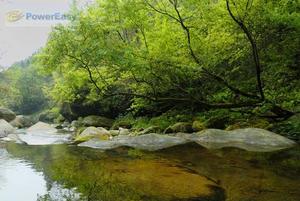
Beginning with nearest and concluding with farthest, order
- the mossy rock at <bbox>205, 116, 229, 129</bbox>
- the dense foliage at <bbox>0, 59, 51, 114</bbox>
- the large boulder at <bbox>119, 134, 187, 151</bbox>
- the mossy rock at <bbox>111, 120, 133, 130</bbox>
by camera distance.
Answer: the large boulder at <bbox>119, 134, 187, 151</bbox> < the mossy rock at <bbox>205, 116, 229, 129</bbox> < the mossy rock at <bbox>111, 120, 133, 130</bbox> < the dense foliage at <bbox>0, 59, 51, 114</bbox>

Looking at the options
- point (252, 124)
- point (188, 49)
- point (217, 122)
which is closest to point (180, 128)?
point (217, 122)

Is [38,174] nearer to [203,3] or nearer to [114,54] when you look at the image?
[114,54]

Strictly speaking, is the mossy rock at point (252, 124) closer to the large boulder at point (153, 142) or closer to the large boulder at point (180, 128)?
the large boulder at point (180, 128)

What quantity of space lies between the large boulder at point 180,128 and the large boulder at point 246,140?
176cm

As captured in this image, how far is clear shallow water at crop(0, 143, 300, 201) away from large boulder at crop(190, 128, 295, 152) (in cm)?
53

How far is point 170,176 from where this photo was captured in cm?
594

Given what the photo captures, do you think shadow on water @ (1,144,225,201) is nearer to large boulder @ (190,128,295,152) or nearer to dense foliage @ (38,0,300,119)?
large boulder @ (190,128,295,152)

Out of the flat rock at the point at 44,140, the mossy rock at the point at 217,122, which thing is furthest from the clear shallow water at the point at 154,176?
the flat rock at the point at 44,140

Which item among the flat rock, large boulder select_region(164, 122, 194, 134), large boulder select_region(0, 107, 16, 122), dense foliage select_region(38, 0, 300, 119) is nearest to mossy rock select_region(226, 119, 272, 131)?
dense foliage select_region(38, 0, 300, 119)

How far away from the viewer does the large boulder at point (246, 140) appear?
8812mm

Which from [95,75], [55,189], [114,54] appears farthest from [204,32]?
[55,189]

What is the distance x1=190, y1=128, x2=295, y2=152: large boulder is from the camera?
881cm

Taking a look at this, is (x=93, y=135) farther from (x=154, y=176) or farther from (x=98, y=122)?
(x=154, y=176)

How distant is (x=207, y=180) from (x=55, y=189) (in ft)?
7.23
